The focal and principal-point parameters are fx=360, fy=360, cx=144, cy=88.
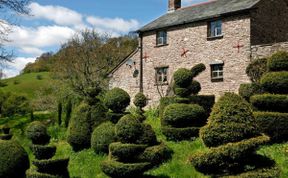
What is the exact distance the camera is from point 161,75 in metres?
26.4

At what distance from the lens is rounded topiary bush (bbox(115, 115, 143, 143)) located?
11086 mm

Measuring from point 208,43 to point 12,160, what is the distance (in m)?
14.9

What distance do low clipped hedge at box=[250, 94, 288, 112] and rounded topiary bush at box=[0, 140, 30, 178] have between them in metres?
8.89

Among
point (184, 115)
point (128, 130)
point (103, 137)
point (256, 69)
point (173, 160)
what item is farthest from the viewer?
point (256, 69)

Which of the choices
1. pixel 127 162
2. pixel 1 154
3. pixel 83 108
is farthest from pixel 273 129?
pixel 1 154

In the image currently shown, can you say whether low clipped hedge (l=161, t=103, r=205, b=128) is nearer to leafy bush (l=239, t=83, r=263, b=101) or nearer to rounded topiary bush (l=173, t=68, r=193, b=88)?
rounded topiary bush (l=173, t=68, r=193, b=88)

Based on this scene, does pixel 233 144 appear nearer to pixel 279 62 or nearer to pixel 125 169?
pixel 125 169

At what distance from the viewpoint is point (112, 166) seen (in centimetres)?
1070

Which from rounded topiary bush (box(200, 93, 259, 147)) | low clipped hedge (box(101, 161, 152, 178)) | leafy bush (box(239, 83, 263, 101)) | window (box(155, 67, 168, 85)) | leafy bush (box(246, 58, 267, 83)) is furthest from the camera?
window (box(155, 67, 168, 85))

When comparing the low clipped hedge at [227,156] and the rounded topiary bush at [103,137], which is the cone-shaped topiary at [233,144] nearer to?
the low clipped hedge at [227,156]

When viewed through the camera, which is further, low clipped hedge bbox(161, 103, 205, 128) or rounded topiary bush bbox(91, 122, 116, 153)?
low clipped hedge bbox(161, 103, 205, 128)

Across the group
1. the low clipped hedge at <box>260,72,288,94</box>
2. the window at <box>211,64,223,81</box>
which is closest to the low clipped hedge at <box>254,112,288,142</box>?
the low clipped hedge at <box>260,72,288,94</box>

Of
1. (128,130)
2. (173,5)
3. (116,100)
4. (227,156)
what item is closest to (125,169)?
(128,130)

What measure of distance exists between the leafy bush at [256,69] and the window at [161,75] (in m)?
7.53
